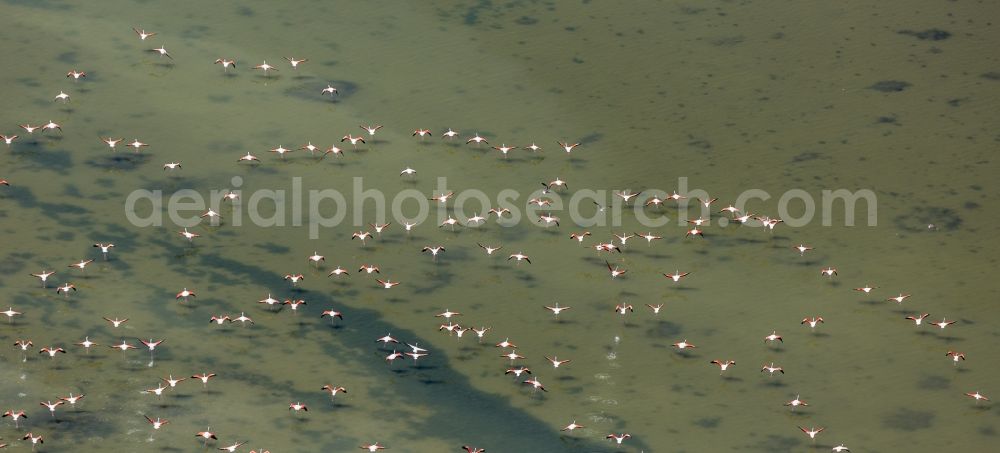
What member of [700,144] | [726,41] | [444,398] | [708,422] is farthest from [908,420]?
[726,41]

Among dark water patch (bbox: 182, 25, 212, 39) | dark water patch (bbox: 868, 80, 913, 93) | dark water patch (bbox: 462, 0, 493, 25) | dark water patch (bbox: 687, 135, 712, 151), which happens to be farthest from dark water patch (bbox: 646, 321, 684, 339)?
dark water patch (bbox: 182, 25, 212, 39)

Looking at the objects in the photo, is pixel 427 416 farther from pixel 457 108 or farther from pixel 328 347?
pixel 457 108

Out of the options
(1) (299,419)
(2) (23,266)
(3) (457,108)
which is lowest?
(1) (299,419)

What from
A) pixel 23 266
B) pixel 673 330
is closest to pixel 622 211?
pixel 673 330

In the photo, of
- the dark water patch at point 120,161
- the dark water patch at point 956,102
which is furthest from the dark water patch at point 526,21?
the dark water patch at point 956,102

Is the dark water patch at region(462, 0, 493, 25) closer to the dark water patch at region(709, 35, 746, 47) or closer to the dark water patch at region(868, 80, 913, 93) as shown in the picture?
the dark water patch at region(709, 35, 746, 47)

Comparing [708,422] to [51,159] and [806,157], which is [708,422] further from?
[51,159]

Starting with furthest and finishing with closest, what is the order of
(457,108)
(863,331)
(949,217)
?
(457,108), (949,217), (863,331)
